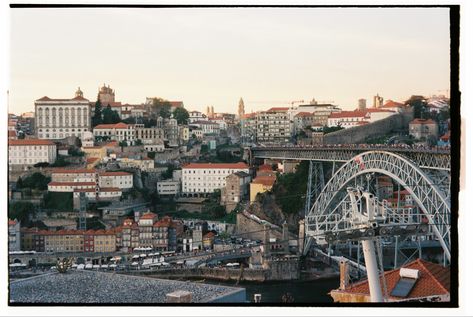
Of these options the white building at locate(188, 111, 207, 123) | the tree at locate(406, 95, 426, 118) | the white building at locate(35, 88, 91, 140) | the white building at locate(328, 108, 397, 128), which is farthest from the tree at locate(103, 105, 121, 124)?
the tree at locate(406, 95, 426, 118)

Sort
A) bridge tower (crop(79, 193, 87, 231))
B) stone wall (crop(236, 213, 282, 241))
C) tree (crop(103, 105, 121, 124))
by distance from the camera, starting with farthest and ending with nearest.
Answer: tree (crop(103, 105, 121, 124)) < stone wall (crop(236, 213, 282, 241)) < bridge tower (crop(79, 193, 87, 231))

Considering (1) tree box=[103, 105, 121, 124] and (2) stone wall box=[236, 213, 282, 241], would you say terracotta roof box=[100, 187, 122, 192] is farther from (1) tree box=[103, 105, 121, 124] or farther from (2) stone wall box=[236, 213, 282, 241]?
(2) stone wall box=[236, 213, 282, 241]

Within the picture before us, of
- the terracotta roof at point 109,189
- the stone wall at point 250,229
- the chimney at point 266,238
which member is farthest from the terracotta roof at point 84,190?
the chimney at point 266,238

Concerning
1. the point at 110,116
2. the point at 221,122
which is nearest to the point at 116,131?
the point at 110,116

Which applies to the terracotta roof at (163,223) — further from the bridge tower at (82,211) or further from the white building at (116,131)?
the white building at (116,131)

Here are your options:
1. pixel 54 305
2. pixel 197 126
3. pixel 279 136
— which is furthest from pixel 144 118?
pixel 54 305

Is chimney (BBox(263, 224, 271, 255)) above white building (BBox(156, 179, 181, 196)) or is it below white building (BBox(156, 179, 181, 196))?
below
